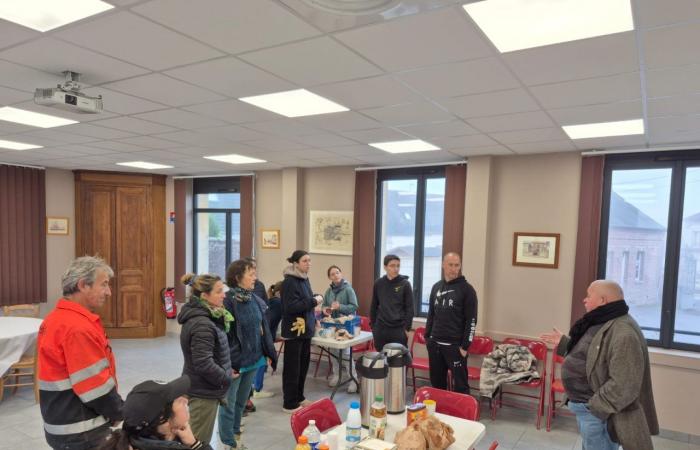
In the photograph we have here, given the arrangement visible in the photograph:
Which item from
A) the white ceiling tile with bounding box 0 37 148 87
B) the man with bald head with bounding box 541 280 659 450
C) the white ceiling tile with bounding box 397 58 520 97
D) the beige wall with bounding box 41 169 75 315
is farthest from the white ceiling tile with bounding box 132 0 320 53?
the beige wall with bounding box 41 169 75 315

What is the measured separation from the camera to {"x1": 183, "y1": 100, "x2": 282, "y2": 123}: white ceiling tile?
302cm

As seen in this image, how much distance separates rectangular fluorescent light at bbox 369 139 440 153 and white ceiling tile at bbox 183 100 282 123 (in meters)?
1.38

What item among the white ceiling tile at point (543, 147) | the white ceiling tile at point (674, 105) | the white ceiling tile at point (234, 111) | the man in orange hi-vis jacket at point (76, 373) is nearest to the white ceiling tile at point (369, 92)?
the white ceiling tile at point (234, 111)

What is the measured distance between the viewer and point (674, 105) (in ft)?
9.09

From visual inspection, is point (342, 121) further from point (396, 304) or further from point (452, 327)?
point (452, 327)

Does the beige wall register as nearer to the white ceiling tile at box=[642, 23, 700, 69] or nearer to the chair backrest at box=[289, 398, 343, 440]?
the chair backrest at box=[289, 398, 343, 440]

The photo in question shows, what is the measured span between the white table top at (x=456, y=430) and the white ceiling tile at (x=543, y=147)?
8.95 feet

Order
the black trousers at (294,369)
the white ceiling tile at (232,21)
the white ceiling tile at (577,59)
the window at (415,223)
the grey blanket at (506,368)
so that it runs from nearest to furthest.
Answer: the white ceiling tile at (232,21) → the white ceiling tile at (577,59) → the black trousers at (294,369) → the grey blanket at (506,368) → the window at (415,223)

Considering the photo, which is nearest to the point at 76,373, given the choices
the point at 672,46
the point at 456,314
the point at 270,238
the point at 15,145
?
the point at 672,46

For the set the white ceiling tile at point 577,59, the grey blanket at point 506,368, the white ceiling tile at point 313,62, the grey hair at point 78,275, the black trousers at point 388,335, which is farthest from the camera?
the black trousers at point 388,335

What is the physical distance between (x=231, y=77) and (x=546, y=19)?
1.60 metres

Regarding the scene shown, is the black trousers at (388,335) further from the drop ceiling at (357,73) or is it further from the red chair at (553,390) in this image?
the drop ceiling at (357,73)

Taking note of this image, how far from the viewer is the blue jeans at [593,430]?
105 inches

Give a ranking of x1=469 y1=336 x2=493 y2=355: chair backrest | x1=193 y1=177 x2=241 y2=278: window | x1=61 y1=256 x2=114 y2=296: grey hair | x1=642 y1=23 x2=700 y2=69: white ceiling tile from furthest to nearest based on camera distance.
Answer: x1=193 y1=177 x2=241 y2=278: window < x1=469 y1=336 x2=493 y2=355: chair backrest < x1=61 y1=256 x2=114 y2=296: grey hair < x1=642 y1=23 x2=700 y2=69: white ceiling tile
